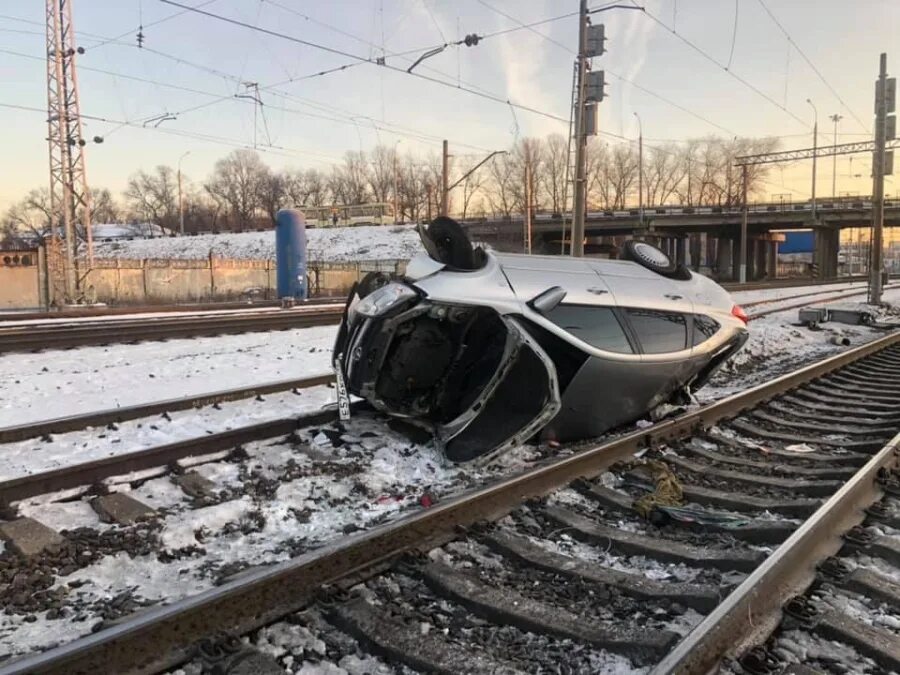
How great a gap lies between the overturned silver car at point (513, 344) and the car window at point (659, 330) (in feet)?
0.05

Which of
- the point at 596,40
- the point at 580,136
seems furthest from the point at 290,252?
the point at 596,40

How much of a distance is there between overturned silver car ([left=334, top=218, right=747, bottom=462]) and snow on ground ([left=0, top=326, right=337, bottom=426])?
4.14 metres

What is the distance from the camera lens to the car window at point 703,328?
23.1 feet

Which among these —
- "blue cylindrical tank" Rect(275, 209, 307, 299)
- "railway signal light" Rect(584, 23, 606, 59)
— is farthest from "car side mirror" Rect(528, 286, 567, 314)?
"blue cylindrical tank" Rect(275, 209, 307, 299)

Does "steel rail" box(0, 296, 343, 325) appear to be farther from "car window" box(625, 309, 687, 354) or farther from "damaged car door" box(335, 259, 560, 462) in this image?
"car window" box(625, 309, 687, 354)

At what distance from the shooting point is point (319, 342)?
14.7 m

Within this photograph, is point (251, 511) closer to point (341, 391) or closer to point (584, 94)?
point (341, 391)

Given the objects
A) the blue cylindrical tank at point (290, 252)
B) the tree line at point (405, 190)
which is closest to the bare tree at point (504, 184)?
the tree line at point (405, 190)

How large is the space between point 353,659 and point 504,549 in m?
1.32

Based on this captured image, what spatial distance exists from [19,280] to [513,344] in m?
29.8

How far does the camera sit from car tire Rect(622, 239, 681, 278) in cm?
741

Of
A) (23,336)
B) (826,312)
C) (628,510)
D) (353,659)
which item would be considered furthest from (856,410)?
(23,336)

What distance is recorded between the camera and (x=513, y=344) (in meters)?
5.64

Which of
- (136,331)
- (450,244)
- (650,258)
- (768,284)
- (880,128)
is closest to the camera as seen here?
(450,244)
